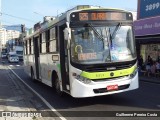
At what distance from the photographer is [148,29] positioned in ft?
86.7

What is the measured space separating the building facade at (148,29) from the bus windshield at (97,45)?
553 inches

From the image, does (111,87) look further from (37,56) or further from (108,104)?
(37,56)

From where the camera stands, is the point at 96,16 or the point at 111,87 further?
the point at 96,16

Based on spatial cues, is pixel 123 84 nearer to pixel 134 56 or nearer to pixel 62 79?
pixel 134 56

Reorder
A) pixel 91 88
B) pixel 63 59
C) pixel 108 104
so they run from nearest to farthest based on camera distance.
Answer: pixel 91 88 < pixel 108 104 < pixel 63 59

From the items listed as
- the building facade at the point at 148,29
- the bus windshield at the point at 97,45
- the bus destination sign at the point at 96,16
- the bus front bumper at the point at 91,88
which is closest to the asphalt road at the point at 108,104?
the bus front bumper at the point at 91,88

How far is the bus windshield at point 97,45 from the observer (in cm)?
1115

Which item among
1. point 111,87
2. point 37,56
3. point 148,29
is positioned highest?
point 148,29

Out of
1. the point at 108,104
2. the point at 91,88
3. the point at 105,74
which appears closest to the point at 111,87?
the point at 105,74

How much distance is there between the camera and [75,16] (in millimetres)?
11406

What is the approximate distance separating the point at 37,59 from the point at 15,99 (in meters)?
4.64

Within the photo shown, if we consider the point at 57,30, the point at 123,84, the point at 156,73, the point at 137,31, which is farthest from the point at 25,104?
the point at 137,31

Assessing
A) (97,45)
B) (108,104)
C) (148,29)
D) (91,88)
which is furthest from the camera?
(148,29)

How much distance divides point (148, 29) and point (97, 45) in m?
16.0
